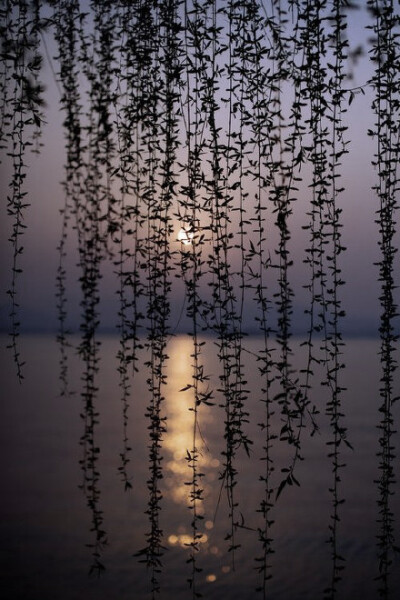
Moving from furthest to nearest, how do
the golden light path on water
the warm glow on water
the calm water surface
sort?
1. the warm glow on water
2. the golden light path on water
3. the calm water surface

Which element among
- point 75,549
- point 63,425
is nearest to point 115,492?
point 75,549

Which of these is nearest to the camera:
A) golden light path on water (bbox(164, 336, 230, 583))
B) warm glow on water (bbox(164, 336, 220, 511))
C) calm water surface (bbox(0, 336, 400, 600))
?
calm water surface (bbox(0, 336, 400, 600))

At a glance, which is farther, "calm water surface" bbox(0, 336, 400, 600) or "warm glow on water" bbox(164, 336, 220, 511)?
"warm glow on water" bbox(164, 336, 220, 511)

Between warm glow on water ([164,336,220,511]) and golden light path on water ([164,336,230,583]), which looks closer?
golden light path on water ([164,336,230,583])

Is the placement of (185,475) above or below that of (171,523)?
below

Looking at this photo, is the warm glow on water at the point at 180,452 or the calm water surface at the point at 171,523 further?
the warm glow on water at the point at 180,452

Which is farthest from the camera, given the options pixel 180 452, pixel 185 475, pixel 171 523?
pixel 180 452

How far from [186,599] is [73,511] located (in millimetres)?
3661

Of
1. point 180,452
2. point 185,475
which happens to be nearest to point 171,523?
point 185,475

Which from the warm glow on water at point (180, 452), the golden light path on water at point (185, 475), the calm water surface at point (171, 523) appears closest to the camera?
the calm water surface at point (171, 523)

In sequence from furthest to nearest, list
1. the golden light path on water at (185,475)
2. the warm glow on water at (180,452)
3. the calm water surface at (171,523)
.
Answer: the warm glow on water at (180,452) → the golden light path on water at (185,475) → the calm water surface at (171,523)

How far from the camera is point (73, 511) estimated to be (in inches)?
421

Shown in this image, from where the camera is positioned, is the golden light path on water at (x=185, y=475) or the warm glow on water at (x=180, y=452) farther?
the warm glow on water at (x=180, y=452)

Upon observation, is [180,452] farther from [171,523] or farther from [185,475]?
[171,523]
